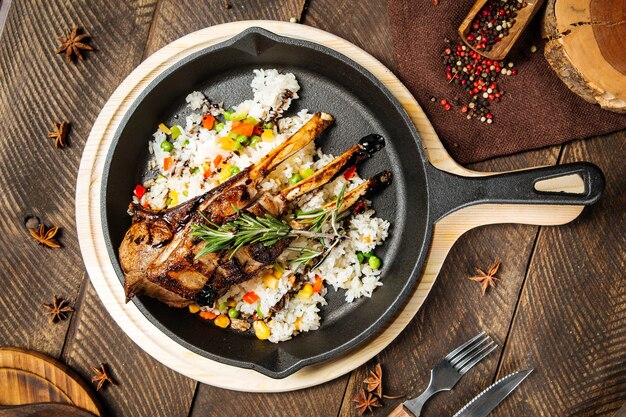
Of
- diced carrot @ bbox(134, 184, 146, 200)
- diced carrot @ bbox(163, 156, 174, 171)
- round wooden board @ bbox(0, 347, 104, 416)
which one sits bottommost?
round wooden board @ bbox(0, 347, 104, 416)

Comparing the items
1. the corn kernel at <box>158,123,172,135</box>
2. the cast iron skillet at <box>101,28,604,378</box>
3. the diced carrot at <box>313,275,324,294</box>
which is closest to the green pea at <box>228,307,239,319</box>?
the cast iron skillet at <box>101,28,604,378</box>

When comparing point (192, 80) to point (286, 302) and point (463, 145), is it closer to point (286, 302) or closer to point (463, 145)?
point (286, 302)

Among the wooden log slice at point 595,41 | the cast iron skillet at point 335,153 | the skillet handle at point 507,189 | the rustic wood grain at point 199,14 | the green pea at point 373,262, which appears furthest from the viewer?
the rustic wood grain at point 199,14

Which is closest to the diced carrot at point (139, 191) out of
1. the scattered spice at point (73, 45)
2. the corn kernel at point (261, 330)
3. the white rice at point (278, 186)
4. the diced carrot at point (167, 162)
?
the white rice at point (278, 186)

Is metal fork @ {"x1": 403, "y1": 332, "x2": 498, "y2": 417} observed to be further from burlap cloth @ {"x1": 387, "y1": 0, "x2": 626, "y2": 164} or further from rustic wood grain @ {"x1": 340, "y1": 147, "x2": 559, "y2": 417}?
burlap cloth @ {"x1": 387, "y1": 0, "x2": 626, "y2": 164}

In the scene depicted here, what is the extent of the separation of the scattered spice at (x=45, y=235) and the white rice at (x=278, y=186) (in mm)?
685

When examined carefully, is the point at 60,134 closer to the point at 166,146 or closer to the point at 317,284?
the point at 166,146

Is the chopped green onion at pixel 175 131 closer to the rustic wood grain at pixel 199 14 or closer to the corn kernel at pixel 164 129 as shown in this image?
the corn kernel at pixel 164 129

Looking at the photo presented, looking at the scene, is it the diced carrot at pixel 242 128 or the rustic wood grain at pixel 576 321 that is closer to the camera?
the diced carrot at pixel 242 128

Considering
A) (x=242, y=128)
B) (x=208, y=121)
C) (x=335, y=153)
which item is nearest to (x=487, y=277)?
(x=335, y=153)

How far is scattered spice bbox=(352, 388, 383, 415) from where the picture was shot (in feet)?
11.9

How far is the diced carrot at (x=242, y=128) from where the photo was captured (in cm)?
353

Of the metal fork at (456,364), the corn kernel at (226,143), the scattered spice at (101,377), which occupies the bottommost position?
the metal fork at (456,364)

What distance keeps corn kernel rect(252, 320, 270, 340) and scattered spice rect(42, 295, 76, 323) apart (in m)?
1.31
